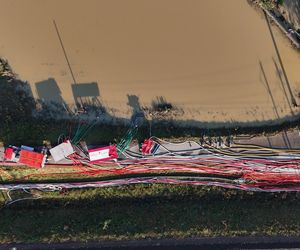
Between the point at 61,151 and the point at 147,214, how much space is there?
372 cm

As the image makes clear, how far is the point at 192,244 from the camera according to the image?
51.9 ft

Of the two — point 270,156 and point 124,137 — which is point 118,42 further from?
point 270,156

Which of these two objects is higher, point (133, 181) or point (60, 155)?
point (60, 155)

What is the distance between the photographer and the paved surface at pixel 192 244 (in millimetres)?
15789

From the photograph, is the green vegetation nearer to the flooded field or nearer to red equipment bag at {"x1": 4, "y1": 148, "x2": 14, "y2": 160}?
red equipment bag at {"x1": 4, "y1": 148, "x2": 14, "y2": 160}

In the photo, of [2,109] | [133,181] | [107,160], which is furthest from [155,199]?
[2,109]

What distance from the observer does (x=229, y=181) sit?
53.5 ft

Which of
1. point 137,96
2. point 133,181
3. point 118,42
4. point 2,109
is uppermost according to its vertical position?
point 118,42

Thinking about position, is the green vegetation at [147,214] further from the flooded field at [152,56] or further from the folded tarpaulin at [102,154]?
the flooded field at [152,56]

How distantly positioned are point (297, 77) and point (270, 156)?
119 inches

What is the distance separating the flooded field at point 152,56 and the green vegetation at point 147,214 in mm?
2813

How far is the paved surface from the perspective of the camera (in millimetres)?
15789

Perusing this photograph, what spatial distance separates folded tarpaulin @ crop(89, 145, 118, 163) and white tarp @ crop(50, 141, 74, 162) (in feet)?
2.40

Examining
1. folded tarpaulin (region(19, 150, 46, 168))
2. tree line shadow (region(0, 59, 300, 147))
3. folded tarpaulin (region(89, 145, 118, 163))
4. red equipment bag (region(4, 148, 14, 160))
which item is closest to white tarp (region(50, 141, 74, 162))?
folded tarpaulin (region(19, 150, 46, 168))
